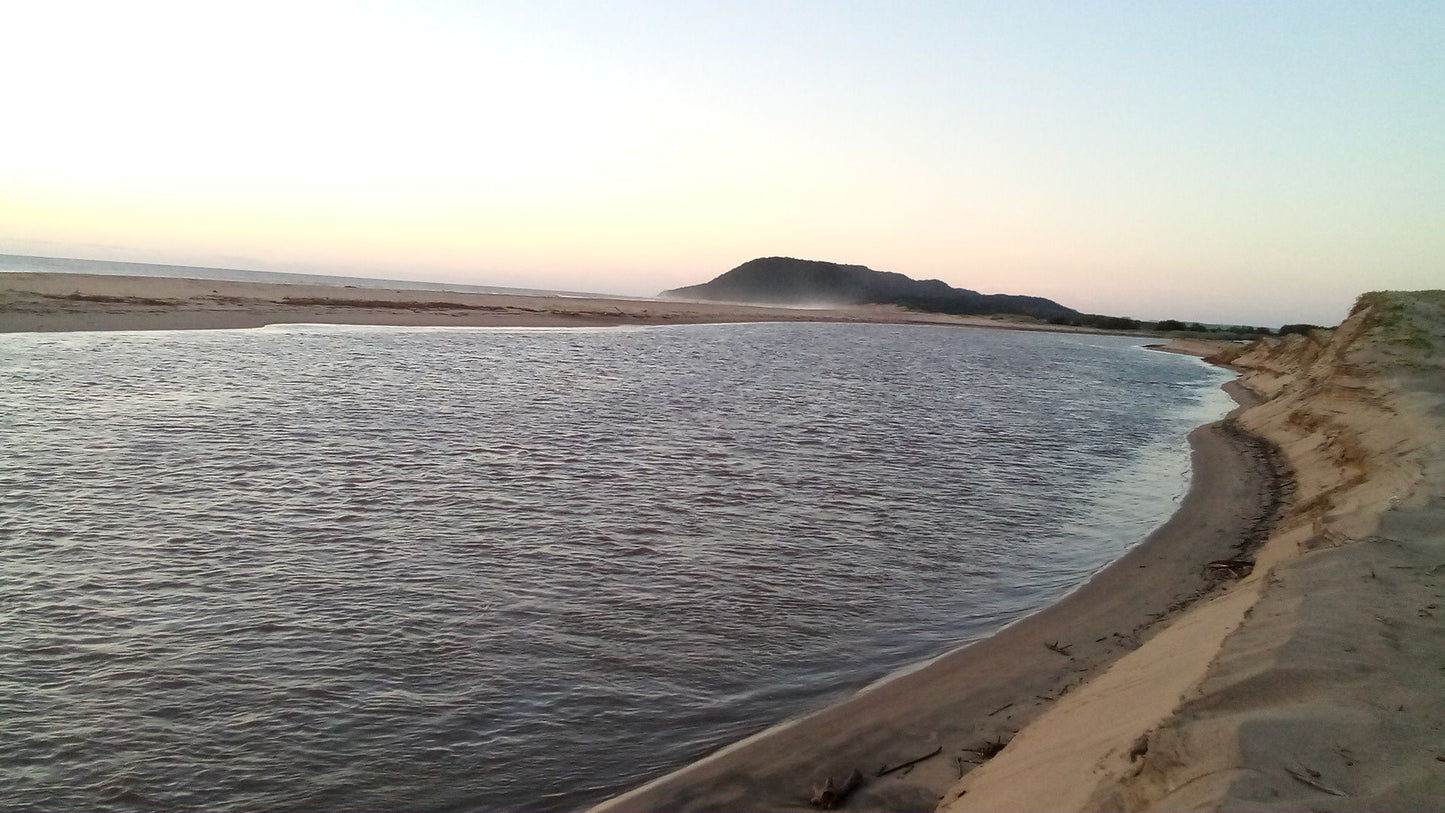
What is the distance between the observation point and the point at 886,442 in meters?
17.5

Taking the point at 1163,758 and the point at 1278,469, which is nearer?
the point at 1163,758

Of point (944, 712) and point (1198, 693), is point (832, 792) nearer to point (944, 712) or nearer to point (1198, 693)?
point (944, 712)

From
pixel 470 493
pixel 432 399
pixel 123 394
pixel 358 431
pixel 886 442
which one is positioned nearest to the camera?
pixel 470 493

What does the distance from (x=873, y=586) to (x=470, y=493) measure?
5.52 m

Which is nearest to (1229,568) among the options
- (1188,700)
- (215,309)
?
(1188,700)

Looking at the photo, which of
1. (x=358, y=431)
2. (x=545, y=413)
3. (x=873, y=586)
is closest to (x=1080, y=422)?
(x=545, y=413)

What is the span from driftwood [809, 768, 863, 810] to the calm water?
97cm

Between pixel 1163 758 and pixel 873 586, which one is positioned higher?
pixel 1163 758

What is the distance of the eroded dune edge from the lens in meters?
3.83

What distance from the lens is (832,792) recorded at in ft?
16.3

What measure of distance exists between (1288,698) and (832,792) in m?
2.56

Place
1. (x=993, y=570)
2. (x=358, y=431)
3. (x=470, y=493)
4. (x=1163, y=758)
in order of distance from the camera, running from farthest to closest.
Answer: (x=358, y=431) → (x=470, y=493) → (x=993, y=570) → (x=1163, y=758)

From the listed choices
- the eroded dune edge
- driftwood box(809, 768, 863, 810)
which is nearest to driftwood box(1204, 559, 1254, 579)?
the eroded dune edge

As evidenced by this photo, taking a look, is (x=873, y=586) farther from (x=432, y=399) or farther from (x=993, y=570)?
(x=432, y=399)
